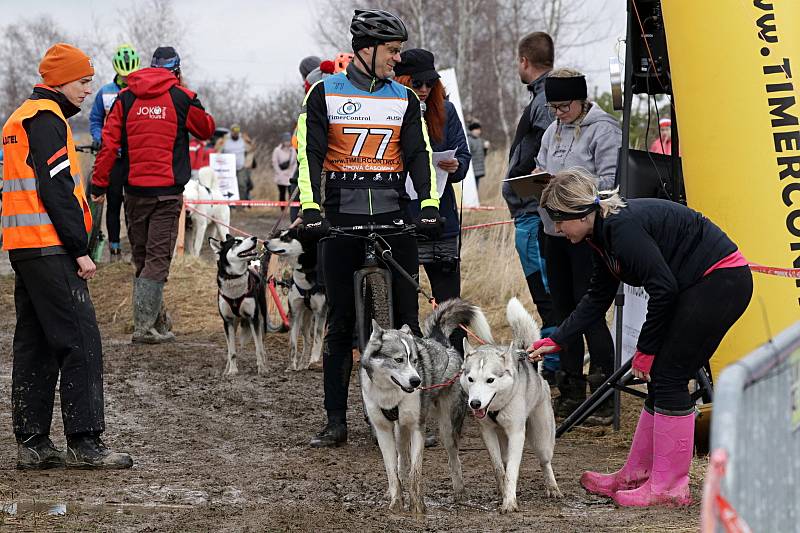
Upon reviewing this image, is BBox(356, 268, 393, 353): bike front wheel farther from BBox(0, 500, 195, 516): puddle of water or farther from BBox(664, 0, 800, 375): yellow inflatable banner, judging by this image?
Answer: BBox(664, 0, 800, 375): yellow inflatable banner

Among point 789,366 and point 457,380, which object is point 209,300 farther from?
point 789,366

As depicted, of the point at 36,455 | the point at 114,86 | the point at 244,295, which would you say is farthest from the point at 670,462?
the point at 114,86

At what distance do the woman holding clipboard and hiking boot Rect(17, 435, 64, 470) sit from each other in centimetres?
297

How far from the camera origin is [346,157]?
5.98 meters

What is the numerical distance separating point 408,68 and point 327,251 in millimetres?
1487

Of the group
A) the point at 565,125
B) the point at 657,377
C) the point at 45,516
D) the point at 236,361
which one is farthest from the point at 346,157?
the point at 236,361

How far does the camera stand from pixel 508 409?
513cm

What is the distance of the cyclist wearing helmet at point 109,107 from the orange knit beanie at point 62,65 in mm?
4170

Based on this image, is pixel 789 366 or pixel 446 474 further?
pixel 446 474

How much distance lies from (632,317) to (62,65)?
11.7 ft

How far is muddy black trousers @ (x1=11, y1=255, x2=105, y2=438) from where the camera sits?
5598 mm

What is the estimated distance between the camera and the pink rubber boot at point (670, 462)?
501 centimetres

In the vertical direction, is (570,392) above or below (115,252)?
below

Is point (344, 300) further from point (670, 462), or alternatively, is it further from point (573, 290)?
point (670, 462)
